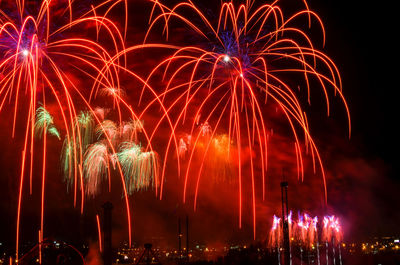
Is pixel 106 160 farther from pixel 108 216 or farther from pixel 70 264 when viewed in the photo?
pixel 108 216

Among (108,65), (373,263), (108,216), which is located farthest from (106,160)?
(373,263)

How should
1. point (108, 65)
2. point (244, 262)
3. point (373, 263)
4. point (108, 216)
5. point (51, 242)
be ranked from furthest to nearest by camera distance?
point (373, 263) → point (244, 262) → point (108, 65) → point (51, 242) → point (108, 216)

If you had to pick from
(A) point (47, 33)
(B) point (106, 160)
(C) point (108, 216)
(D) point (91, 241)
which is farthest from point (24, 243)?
(C) point (108, 216)

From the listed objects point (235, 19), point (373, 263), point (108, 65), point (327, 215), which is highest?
point (235, 19)

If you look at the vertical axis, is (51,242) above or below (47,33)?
below

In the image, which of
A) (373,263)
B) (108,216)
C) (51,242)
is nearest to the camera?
(108,216)

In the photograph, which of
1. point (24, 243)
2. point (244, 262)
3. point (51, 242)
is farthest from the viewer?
point (24, 243)

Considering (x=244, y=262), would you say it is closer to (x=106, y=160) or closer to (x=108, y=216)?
(x=106, y=160)

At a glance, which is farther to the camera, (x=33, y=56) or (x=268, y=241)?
(x=268, y=241)

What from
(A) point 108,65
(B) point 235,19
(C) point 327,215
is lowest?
(C) point 327,215
